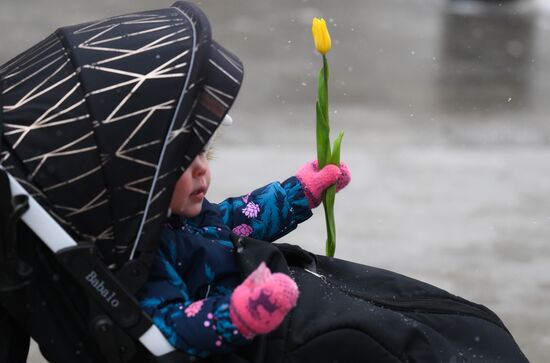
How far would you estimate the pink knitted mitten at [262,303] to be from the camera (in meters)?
1.96

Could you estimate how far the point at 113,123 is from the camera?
197cm

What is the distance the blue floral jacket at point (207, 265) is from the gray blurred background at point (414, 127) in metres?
1.50

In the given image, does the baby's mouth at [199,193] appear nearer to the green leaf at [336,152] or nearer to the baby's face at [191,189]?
the baby's face at [191,189]

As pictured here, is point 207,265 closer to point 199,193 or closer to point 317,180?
point 199,193

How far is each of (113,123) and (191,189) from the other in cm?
31

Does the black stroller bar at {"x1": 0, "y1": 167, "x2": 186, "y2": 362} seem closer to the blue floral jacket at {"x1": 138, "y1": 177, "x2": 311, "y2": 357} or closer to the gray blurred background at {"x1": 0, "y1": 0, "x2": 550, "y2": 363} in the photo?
the blue floral jacket at {"x1": 138, "y1": 177, "x2": 311, "y2": 357}

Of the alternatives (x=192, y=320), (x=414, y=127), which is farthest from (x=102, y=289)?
(x=414, y=127)

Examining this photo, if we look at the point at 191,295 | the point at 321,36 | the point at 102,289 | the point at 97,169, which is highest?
the point at 321,36

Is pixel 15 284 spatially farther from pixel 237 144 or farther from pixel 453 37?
pixel 453 37

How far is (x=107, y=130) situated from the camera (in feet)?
6.44

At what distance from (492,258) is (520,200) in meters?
0.70

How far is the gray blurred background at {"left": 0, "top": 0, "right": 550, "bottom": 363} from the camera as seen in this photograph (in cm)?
454

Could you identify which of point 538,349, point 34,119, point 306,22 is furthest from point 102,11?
point 34,119

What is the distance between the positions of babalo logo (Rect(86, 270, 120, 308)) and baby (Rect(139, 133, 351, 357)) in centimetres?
9
